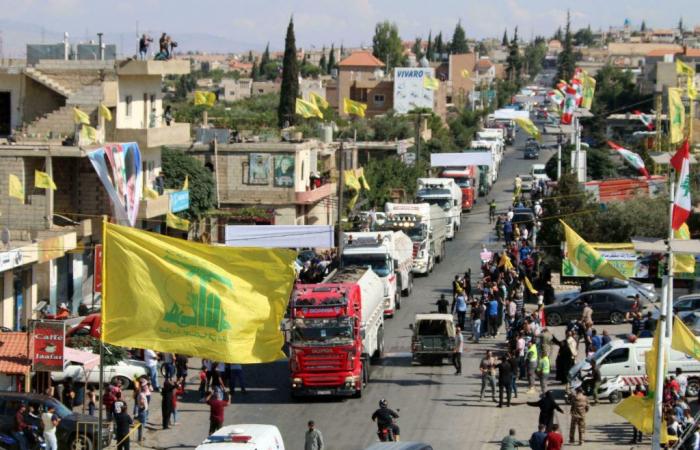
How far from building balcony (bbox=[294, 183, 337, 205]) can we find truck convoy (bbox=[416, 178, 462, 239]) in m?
4.55

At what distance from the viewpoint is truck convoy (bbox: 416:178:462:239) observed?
63.3m

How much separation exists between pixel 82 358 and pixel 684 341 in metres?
13.3

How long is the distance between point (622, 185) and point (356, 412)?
25.7m

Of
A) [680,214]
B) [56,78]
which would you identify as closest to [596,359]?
[680,214]

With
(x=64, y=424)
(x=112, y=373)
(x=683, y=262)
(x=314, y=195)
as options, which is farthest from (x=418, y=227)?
(x=64, y=424)

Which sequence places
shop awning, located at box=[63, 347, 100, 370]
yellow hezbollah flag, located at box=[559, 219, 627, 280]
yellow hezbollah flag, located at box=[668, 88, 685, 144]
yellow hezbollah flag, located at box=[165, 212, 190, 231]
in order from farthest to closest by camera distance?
yellow hezbollah flag, located at box=[668, 88, 685, 144] → yellow hezbollah flag, located at box=[165, 212, 190, 231] → shop awning, located at box=[63, 347, 100, 370] → yellow hezbollah flag, located at box=[559, 219, 627, 280]

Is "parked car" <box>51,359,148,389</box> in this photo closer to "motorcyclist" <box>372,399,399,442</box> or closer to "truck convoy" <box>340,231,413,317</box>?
"motorcyclist" <box>372,399,399,442</box>

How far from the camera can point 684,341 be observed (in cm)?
2614

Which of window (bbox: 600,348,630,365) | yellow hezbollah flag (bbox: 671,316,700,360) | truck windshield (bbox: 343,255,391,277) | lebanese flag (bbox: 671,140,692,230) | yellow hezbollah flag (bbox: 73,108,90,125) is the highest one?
yellow hezbollah flag (bbox: 73,108,90,125)

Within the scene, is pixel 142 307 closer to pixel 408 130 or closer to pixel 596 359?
pixel 596 359

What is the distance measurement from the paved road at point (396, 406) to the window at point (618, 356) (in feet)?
4.09

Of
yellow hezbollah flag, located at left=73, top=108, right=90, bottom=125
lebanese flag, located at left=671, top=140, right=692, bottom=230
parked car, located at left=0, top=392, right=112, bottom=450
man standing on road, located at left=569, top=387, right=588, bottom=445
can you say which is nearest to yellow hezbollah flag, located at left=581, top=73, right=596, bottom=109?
yellow hezbollah flag, located at left=73, top=108, right=90, bottom=125

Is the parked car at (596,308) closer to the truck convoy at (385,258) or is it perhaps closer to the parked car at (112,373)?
the truck convoy at (385,258)

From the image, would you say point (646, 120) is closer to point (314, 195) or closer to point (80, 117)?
point (314, 195)
